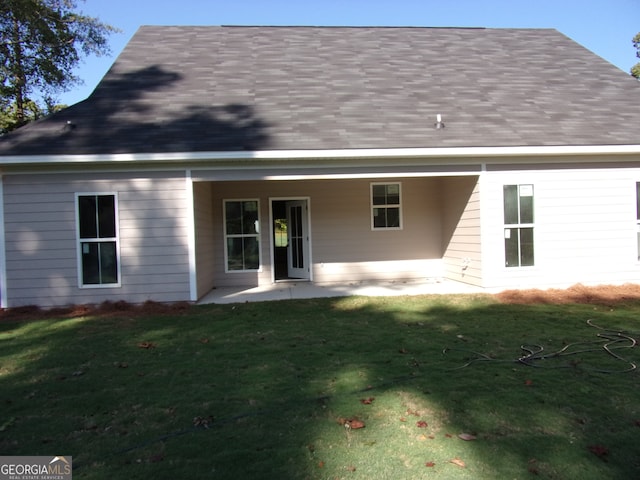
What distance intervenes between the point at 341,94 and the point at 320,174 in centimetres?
266

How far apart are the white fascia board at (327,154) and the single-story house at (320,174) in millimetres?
30

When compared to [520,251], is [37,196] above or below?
above

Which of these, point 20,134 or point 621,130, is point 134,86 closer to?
point 20,134

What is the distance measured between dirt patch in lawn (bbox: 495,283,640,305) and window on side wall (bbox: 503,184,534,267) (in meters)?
0.70

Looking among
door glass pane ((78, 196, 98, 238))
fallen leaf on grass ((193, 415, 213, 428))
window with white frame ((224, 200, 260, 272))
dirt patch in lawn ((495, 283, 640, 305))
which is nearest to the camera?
fallen leaf on grass ((193, 415, 213, 428))

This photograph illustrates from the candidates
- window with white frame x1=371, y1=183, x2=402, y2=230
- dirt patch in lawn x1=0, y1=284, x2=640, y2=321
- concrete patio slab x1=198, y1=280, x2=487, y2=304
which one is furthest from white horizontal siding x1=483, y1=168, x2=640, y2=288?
window with white frame x1=371, y1=183, x2=402, y2=230

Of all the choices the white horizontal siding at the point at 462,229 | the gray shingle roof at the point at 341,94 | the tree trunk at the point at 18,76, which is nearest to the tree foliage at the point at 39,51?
the tree trunk at the point at 18,76

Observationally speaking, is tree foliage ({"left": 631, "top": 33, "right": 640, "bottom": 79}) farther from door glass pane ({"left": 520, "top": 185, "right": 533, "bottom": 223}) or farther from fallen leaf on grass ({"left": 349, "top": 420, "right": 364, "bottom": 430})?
fallen leaf on grass ({"left": 349, "top": 420, "right": 364, "bottom": 430})

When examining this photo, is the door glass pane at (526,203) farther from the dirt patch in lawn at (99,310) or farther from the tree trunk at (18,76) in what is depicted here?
the tree trunk at (18,76)

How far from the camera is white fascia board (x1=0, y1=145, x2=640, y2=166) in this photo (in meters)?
8.27

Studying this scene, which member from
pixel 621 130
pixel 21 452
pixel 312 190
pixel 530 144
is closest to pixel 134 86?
pixel 312 190

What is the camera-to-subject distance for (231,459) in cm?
316

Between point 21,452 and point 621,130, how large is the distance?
35.8 feet

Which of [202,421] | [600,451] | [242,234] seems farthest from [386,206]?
[600,451]
